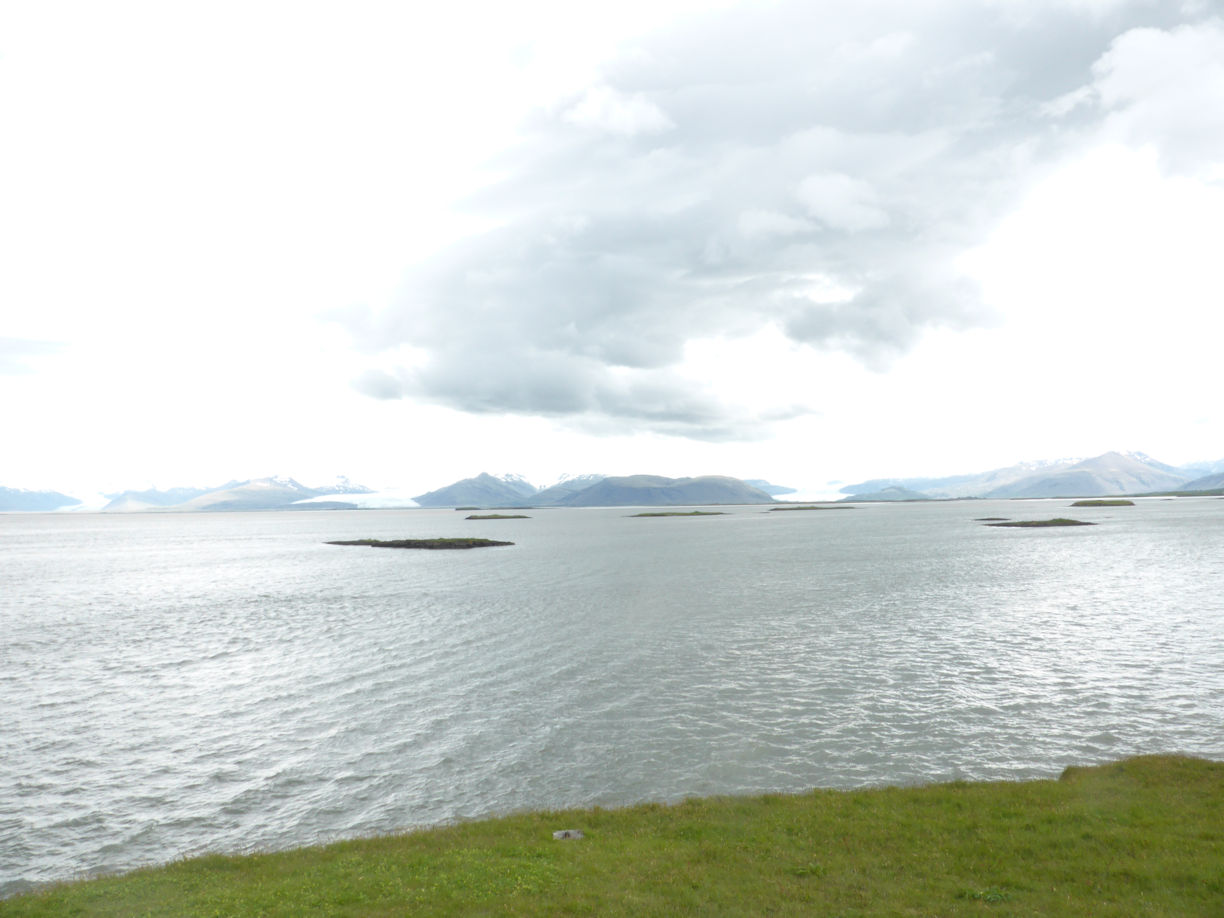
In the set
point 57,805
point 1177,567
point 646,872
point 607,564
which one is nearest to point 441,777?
point 646,872

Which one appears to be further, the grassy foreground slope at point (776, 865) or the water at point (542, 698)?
the water at point (542, 698)

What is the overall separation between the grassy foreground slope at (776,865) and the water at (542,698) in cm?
333

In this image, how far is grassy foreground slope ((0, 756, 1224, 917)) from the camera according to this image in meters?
17.1

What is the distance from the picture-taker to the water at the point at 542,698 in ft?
88.6

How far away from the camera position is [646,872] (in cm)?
1919

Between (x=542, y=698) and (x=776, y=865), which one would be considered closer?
(x=776, y=865)

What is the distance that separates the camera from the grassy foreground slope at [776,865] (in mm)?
17078

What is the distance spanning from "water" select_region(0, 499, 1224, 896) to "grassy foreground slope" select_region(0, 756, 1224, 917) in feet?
10.9

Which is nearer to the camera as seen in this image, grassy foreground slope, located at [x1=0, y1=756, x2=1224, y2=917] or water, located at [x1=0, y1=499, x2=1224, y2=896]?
grassy foreground slope, located at [x1=0, y1=756, x2=1224, y2=917]

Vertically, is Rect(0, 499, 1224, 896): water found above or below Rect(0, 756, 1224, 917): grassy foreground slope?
below

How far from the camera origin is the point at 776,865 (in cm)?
1923

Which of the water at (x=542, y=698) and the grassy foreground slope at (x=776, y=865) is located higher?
the grassy foreground slope at (x=776, y=865)

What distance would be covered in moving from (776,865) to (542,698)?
22.4m

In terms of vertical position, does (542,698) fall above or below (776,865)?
below
